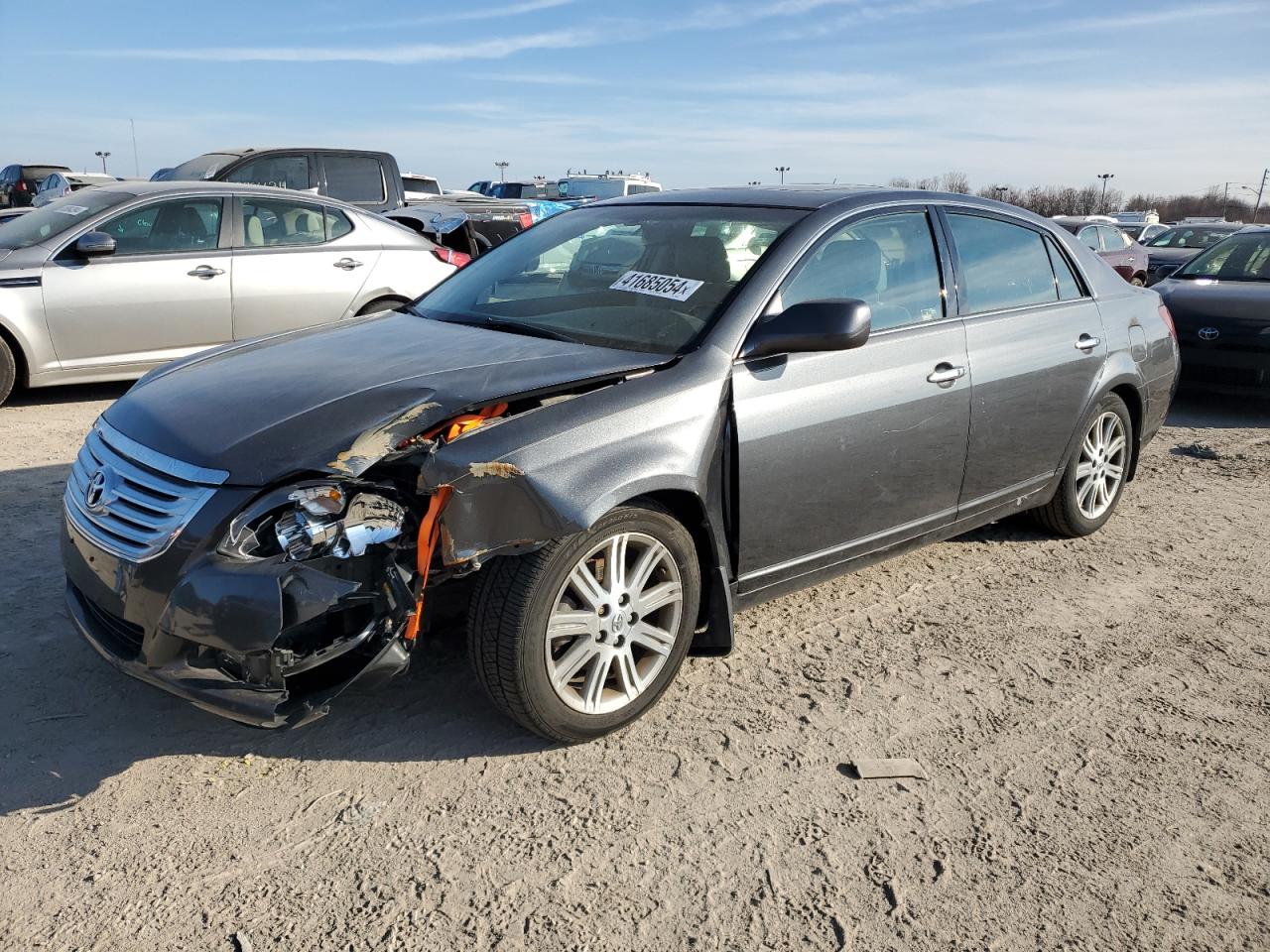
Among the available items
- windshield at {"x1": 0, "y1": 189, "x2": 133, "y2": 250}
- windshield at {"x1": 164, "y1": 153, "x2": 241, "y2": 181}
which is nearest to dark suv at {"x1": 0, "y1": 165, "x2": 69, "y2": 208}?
windshield at {"x1": 164, "y1": 153, "x2": 241, "y2": 181}

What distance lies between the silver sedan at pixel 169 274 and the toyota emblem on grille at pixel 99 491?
4.67m

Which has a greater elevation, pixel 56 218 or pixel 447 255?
pixel 56 218

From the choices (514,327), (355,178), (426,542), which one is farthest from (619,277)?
(355,178)

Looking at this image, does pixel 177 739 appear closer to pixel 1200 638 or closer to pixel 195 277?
pixel 1200 638

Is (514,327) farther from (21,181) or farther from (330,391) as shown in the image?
(21,181)

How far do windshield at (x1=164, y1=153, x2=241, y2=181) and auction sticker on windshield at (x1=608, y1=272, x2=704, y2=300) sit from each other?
A: 29.3ft

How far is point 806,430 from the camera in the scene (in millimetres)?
3613

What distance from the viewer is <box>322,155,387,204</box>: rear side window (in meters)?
12.3

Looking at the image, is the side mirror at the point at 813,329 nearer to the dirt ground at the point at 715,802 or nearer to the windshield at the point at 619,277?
the windshield at the point at 619,277

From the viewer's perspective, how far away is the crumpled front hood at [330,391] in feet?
9.59

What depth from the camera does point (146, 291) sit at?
24.3ft

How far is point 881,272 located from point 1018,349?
85 cm

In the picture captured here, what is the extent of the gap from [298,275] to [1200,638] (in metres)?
6.60

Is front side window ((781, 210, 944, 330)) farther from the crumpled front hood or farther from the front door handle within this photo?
the crumpled front hood
